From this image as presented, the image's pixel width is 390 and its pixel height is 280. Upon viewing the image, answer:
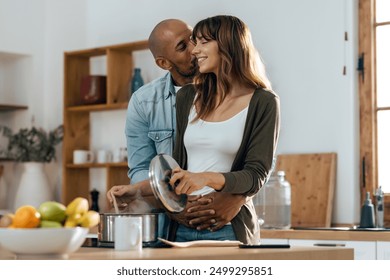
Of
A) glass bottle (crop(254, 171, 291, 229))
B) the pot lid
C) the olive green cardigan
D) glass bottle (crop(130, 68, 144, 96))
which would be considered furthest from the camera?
glass bottle (crop(130, 68, 144, 96))

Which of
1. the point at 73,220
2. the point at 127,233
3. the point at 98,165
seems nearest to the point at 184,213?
the point at 127,233

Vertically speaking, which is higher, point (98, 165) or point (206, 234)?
point (98, 165)

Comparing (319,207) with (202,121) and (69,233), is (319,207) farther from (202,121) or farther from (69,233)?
(69,233)

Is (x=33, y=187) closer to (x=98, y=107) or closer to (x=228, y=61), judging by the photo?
(x=98, y=107)

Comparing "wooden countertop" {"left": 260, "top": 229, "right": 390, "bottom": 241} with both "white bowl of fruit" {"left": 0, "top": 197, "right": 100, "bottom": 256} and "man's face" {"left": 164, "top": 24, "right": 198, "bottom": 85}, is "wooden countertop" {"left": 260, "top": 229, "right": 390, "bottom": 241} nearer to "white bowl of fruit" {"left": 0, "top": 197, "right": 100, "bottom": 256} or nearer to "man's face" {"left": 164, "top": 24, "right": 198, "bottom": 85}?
"man's face" {"left": 164, "top": 24, "right": 198, "bottom": 85}

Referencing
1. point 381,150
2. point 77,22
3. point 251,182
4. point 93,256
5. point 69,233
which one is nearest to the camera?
point 69,233

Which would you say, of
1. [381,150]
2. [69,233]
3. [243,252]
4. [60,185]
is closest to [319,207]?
[381,150]

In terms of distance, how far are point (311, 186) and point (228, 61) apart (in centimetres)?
247

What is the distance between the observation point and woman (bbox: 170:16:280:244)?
240 centimetres

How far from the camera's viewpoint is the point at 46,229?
5.57 ft

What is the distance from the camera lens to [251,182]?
234cm

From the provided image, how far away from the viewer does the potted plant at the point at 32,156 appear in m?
6.07

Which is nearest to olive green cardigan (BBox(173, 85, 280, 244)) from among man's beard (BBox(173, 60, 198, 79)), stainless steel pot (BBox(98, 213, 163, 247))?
stainless steel pot (BBox(98, 213, 163, 247))

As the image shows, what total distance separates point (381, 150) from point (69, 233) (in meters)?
3.33
